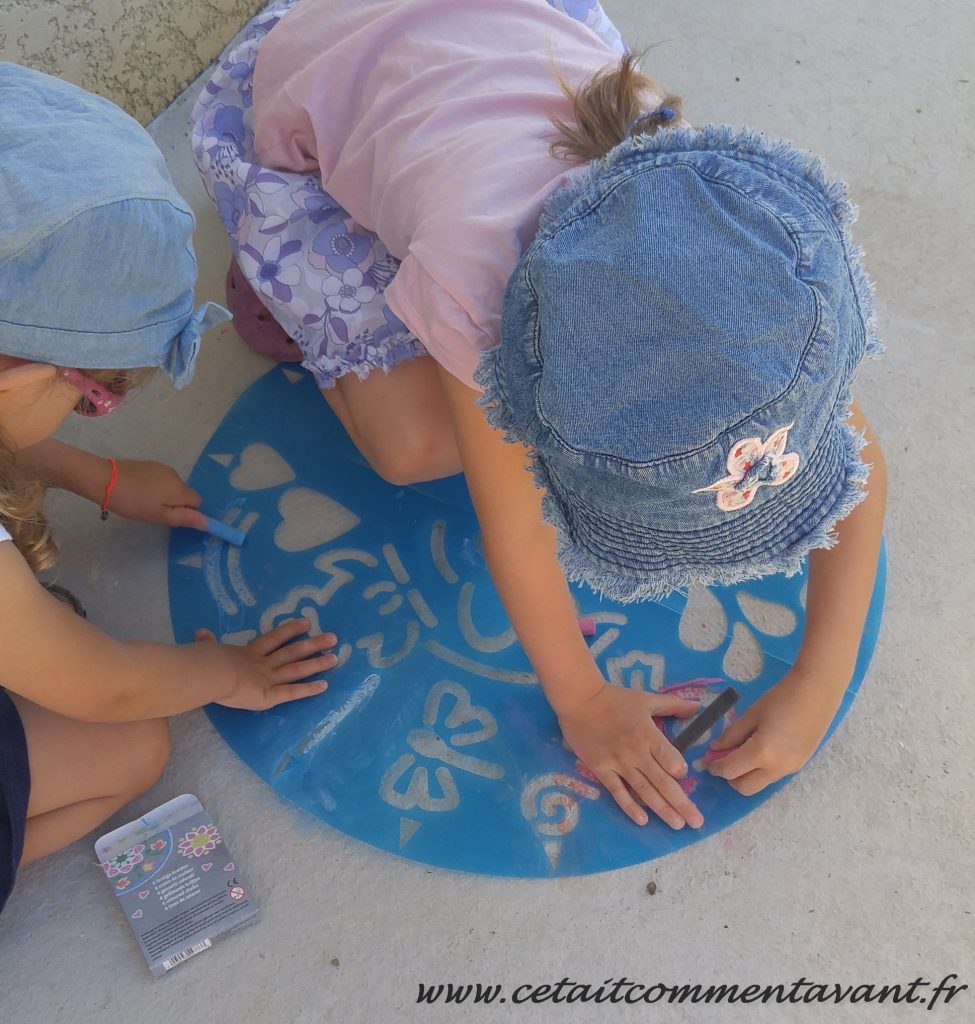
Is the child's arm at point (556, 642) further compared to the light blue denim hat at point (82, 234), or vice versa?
the child's arm at point (556, 642)

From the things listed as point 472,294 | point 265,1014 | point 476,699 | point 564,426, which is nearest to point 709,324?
point 564,426

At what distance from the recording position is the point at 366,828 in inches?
37.1

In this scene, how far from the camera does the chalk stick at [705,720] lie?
3.13 feet

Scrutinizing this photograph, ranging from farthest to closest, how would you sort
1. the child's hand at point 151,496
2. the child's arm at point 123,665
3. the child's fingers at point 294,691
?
the child's hand at point 151,496, the child's fingers at point 294,691, the child's arm at point 123,665

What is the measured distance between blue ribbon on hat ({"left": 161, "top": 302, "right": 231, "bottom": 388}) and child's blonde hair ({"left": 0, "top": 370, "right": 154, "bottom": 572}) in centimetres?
4

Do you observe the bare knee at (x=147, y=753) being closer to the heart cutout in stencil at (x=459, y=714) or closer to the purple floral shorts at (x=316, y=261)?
the heart cutout in stencil at (x=459, y=714)

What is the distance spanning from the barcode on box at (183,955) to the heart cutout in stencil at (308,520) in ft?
1.34

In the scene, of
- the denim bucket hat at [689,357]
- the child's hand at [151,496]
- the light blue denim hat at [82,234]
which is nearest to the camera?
the denim bucket hat at [689,357]

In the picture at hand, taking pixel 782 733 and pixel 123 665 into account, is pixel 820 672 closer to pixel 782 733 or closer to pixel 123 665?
pixel 782 733

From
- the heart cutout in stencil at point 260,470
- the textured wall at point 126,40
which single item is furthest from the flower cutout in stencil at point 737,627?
the textured wall at point 126,40

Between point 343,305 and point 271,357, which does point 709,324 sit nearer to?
point 343,305

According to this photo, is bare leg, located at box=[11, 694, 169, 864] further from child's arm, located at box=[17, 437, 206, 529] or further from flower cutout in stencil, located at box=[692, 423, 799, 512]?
flower cutout in stencil, located at box=[692, 423, 799, 512]

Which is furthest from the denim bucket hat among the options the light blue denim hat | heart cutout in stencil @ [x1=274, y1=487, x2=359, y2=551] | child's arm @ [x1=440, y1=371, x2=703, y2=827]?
heart cutout in stencil @ [x1=274, y1=487, x2=359, y2=551]

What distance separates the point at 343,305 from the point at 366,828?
0.51 m
